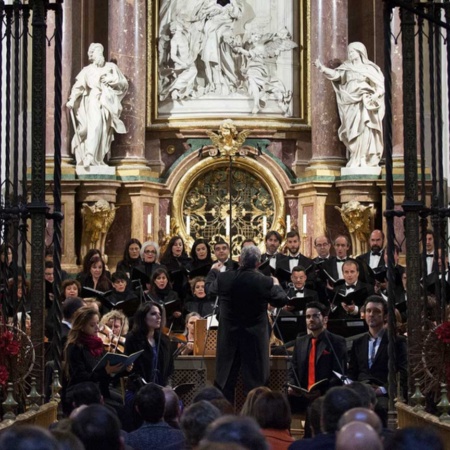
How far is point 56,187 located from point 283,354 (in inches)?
148

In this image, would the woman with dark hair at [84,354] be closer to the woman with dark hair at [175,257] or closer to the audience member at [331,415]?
the audience member at [331,415]

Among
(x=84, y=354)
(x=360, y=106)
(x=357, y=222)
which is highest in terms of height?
(x=360, y=106)

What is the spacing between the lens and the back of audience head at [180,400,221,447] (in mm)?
5805

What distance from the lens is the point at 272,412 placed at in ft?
21.5

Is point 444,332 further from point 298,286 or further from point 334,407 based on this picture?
point 298,286

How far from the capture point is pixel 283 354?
39.3 ft

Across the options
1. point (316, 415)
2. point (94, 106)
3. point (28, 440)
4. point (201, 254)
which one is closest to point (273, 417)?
point (316, 415)

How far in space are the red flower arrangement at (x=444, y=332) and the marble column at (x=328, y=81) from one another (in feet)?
30.2

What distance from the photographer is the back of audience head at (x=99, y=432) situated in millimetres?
5094

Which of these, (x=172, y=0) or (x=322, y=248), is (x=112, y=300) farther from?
(x=172, y=0)

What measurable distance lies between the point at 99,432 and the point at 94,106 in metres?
11.8

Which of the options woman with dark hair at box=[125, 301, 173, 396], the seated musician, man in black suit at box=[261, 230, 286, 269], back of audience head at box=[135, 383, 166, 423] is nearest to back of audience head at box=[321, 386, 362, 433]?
back of audience head at box=[135, 383, 166, 423]

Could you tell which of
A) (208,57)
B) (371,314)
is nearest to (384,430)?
(371,314)

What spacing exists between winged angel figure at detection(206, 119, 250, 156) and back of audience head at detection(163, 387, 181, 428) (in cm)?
1019
